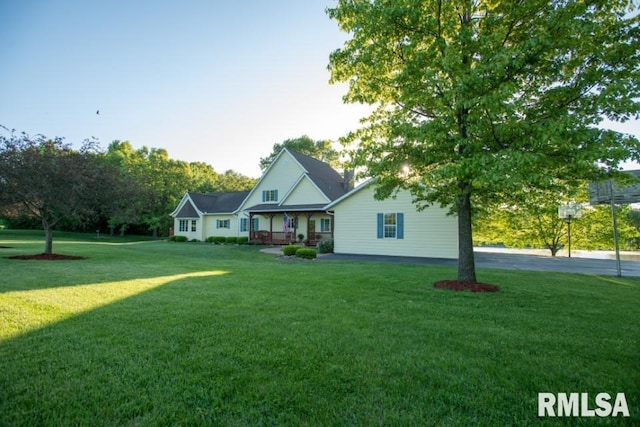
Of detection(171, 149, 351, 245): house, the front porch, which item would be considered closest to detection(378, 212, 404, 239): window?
detection(171, 149, 351, 245): house

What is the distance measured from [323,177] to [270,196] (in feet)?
16.2

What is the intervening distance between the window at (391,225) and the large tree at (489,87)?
8660 millimetres

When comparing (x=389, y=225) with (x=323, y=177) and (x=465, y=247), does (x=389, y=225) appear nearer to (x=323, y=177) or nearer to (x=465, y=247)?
(x=465, y=247)

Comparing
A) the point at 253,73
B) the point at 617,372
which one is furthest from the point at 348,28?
the point at 617,372

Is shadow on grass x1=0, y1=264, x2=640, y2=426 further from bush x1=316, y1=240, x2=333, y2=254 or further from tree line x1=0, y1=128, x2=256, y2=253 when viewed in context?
bush x1=316, y1=240, x2=333, y2=254

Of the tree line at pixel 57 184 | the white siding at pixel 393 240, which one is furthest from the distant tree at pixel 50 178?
the white siding at pixel 393 240

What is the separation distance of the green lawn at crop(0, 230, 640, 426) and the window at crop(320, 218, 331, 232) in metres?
16.5

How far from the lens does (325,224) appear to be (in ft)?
77.0

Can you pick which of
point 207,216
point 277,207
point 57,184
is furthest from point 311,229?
point 57,184

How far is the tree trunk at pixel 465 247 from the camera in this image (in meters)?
8.05

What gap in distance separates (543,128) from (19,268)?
14428 millimetres

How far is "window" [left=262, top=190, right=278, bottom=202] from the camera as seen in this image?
2672cm

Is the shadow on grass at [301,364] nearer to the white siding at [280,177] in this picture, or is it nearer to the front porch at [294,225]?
the front porch at [294,225]

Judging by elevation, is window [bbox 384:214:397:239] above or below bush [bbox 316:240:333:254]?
above
